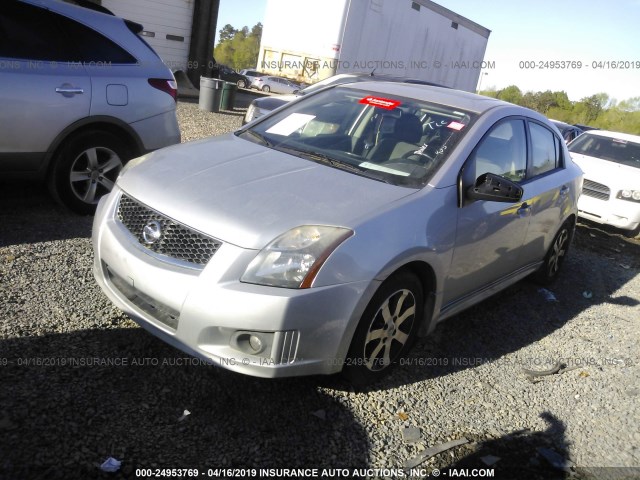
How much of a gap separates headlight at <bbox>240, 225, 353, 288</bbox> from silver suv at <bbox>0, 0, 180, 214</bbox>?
9.45 ft

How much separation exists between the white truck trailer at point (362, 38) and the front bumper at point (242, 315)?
659 inches

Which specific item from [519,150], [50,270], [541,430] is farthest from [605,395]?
[50,270]

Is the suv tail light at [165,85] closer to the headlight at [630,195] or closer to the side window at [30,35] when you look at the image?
the side window at [30,35]

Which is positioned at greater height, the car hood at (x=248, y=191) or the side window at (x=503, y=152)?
the side window at (x=503, y=152)

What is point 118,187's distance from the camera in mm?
3301

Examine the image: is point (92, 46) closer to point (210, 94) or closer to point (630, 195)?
point (630, 195)

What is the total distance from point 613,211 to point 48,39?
7.70 metres

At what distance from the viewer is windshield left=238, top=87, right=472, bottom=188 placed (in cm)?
352

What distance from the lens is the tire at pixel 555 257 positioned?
17.5ft

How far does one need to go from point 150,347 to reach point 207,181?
104 cm

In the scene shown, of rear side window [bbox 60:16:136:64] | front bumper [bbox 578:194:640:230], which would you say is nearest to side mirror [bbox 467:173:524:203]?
rear side window [bbox 60:16:136:64]

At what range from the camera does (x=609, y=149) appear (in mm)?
9680

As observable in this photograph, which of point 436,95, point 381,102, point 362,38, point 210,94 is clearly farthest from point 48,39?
point 362,38

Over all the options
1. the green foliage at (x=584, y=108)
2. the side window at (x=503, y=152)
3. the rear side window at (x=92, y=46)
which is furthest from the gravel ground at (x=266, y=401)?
the green foliage at (x=584, y=108)
